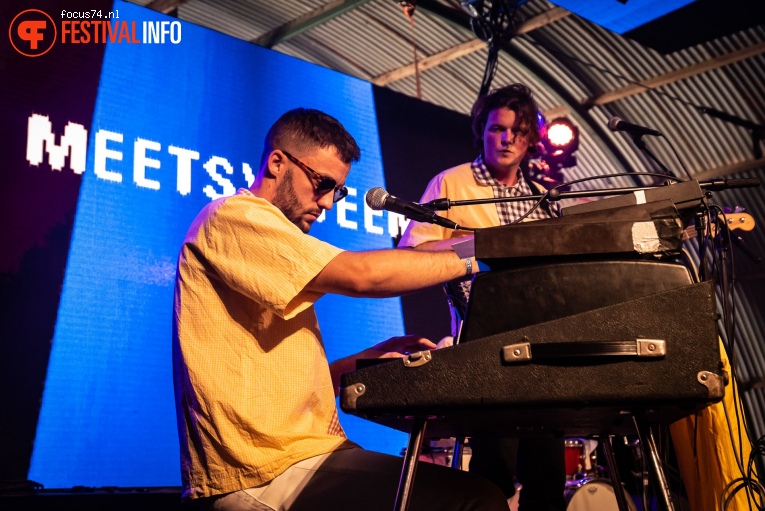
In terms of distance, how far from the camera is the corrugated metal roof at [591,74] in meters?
9.01

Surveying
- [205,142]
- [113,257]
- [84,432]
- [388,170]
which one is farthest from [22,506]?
[388,170]

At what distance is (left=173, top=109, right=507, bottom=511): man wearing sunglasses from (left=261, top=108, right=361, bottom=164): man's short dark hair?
0.42 metres

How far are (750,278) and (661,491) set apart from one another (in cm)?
952

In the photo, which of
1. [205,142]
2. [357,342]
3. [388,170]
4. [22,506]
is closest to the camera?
[22,506]

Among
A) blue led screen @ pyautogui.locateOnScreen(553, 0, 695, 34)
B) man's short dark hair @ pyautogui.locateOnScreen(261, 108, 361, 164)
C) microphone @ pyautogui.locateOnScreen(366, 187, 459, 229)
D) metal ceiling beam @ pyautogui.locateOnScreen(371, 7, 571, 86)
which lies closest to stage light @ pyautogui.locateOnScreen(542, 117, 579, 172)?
blue led screen @ pyautogui.locateOnScreen(553, 0, 695, 34)

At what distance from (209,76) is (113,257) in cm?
139

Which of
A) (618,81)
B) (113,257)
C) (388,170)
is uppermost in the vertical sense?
(618,81)

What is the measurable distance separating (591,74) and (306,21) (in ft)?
12.3

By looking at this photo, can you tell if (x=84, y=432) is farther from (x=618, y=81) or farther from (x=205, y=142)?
(x=618, y=81)

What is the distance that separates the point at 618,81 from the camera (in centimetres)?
958

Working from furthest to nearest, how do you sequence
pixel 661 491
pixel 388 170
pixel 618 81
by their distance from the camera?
pixel 618 81, pixel 388 170, pixel 661 491

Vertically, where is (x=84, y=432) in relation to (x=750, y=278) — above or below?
below

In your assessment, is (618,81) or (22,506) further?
(618,81)

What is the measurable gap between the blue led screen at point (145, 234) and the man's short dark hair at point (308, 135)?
2022 mm
